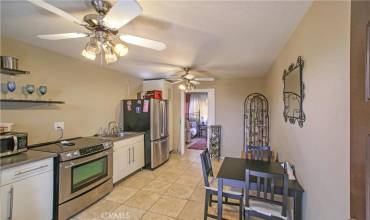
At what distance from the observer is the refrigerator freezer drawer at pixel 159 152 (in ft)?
13.8

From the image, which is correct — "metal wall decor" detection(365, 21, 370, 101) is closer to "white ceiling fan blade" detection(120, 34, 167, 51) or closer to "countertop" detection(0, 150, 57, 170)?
"white ceiling fan blade" detection(120, 34, 167, 51)

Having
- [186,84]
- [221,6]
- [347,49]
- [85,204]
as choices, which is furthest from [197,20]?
[85,204]

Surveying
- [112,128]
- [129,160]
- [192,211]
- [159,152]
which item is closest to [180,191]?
[192,211]

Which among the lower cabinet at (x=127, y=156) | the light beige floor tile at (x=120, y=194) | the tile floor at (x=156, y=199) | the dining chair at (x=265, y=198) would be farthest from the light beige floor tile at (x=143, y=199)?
the dining chair at (x=265, y=198)

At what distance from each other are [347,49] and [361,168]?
0.70 m

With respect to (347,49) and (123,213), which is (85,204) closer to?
(123,213)

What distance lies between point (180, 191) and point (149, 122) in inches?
68.0

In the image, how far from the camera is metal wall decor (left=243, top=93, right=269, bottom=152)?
4.94m

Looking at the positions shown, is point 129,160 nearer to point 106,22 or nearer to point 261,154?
point 261,154

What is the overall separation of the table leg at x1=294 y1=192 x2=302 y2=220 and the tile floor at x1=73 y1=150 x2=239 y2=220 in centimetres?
84

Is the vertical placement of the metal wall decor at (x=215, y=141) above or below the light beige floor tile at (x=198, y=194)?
above

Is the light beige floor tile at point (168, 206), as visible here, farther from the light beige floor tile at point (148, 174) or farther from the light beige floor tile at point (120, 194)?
the light beige floor tile at point (148, 174)

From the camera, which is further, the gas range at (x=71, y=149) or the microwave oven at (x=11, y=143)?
the gas range at (x=71, y=149)

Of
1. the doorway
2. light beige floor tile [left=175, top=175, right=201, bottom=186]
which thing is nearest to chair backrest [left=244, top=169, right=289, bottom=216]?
light beige floor tile [left=175, top=175, right=201, bottom=186]
